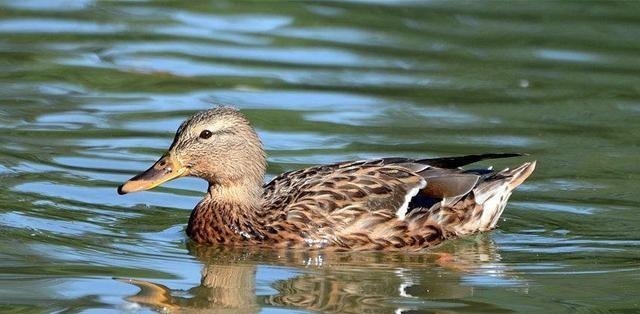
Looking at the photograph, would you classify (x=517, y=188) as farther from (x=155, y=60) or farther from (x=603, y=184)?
(x=155, y=60)

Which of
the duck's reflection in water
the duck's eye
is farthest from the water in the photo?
the duck's eye

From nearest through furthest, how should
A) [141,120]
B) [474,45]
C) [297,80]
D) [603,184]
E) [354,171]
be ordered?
[354,171]
[603,184]
[141,120]
[297,80]
[474,45]

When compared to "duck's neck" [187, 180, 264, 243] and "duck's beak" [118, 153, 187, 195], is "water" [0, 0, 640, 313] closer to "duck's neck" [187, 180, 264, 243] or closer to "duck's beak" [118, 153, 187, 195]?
"duck's neck" [187, 180, 264, 243]

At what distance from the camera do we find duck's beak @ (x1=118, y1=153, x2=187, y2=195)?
11500 mm

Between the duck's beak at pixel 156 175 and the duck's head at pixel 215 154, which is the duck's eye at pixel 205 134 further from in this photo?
the duck's beak at pixel 156 175

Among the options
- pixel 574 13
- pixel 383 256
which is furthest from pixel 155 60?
pixel 383 256

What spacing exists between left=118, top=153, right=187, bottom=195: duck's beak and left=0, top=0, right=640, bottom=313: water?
0.40 metres

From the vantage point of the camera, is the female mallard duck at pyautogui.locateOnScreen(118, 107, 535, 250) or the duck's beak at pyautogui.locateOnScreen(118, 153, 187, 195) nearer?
the duck's beak at pyautogui.locateOnScreen(118, 153, 187, 195)

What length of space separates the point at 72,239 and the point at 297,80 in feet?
18.5

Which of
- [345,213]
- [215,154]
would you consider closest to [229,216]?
[215,154]

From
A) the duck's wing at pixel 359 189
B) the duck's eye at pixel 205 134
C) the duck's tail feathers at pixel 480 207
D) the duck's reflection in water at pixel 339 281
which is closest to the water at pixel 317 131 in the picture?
the duck's reflection in water at pixel 339 281

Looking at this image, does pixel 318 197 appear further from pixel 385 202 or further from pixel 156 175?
pixel 156 175

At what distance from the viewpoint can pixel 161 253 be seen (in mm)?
11328

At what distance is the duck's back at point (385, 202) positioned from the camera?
11.8 metres
